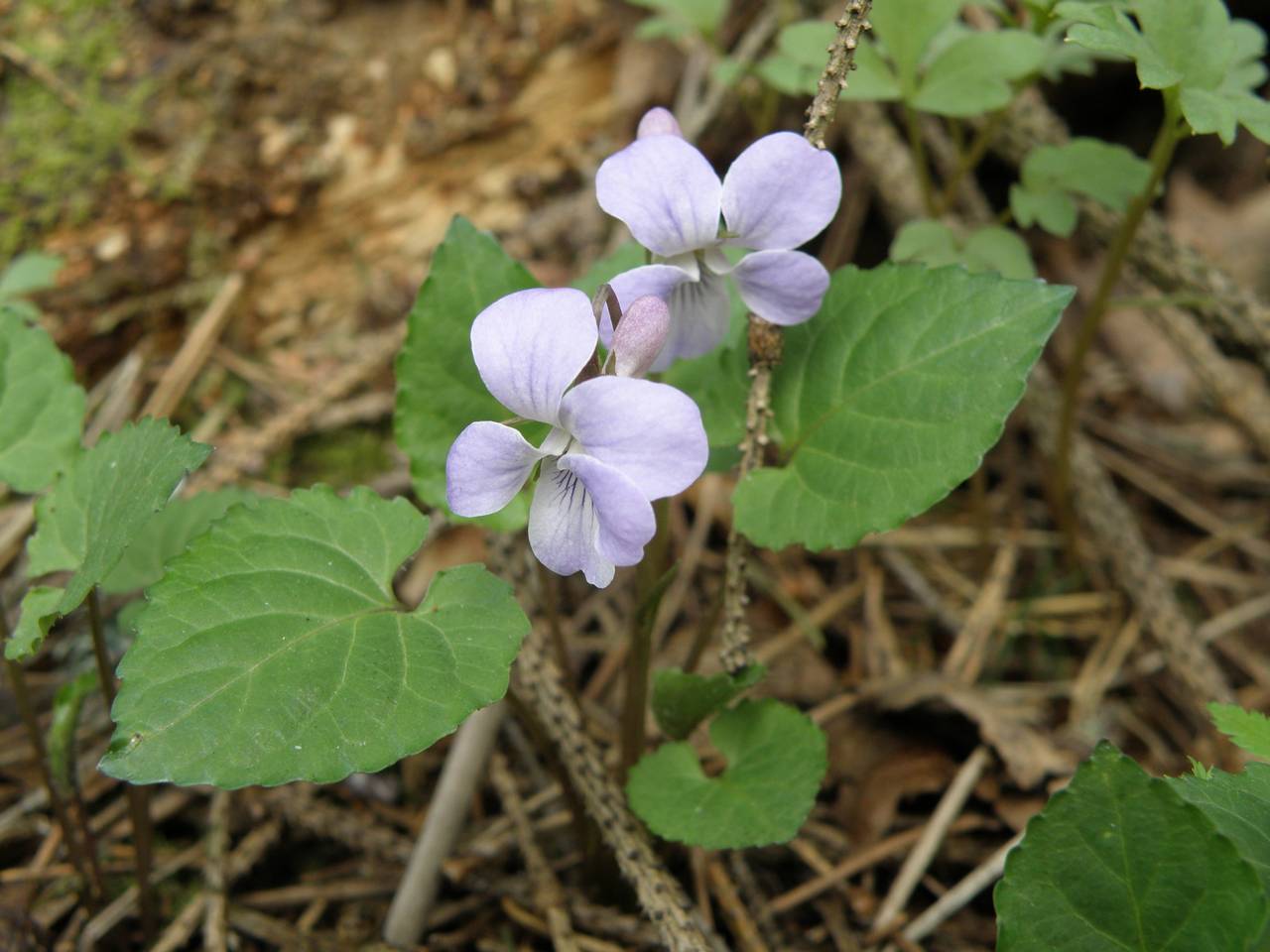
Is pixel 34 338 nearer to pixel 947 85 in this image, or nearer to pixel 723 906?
pixel 723 906

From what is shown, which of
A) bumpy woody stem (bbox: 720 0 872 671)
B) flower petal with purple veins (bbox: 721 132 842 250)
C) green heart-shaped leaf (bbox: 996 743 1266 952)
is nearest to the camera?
green heart-shaped leaf (bbox: 996 743 1266 952)

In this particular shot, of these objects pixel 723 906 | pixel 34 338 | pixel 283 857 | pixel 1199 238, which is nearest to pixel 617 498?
pixel 723 906

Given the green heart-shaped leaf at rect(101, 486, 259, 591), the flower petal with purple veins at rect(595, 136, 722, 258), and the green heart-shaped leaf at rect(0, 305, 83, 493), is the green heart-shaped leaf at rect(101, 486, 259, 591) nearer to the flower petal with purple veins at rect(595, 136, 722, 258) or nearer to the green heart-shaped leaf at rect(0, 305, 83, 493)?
the green heart-shaped leaf at rect(0, 305, 83, 493)

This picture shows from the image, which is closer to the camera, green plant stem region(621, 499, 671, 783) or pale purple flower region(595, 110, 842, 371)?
pale purple flower region(595, 110, 842, 371)

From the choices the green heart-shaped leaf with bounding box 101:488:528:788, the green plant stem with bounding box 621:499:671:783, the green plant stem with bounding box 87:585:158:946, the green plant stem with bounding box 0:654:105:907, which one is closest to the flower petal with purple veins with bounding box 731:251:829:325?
the green plant stem with bounding box 621:499:671:783

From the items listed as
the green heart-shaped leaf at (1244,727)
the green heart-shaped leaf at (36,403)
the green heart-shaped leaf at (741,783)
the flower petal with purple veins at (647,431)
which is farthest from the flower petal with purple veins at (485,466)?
the green heart-shaped leaf at (1244,727)

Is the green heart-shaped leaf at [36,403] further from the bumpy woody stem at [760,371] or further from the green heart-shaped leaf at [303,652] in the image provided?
the bumpy woody stem at [760,371]
